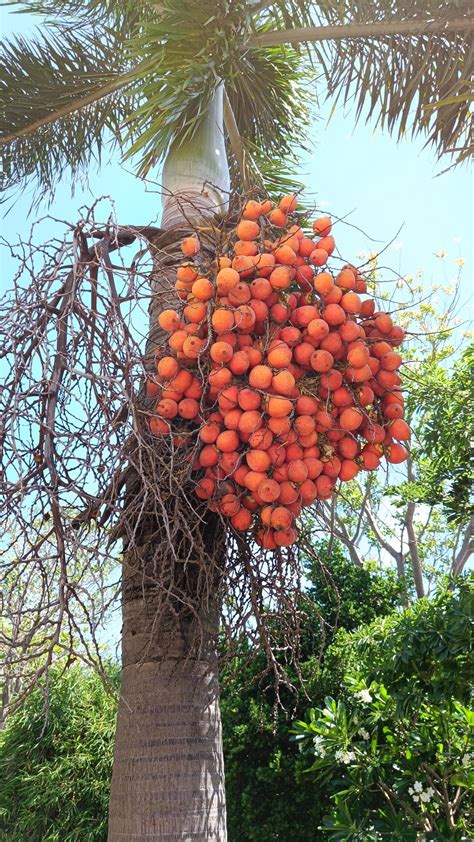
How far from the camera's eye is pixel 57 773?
6000 millimetres

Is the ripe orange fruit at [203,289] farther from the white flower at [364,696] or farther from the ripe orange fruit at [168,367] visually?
the white flower at [364,696]

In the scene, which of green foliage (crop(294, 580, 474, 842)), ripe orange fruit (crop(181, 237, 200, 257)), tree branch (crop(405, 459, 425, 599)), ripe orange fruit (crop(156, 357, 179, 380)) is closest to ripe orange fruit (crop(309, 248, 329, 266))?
ripe orange fruit (crop(181, 237, 200, 257))

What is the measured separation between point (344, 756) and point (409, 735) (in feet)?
1.50

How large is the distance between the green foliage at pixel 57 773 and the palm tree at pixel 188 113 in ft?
14.6

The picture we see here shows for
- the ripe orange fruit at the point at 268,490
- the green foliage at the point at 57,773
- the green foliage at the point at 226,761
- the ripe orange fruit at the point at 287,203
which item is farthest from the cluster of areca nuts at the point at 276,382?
the green foliage at the point at 57,773

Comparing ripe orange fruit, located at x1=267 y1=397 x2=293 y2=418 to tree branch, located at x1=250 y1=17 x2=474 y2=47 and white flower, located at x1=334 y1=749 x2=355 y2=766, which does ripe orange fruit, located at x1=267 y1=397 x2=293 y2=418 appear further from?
white flower, located at x1=334 y1=749 x2=355 y2=766

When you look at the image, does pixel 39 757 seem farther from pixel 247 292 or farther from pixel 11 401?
pixel 247 292

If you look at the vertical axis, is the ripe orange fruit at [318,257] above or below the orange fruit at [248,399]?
above

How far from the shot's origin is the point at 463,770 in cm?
381

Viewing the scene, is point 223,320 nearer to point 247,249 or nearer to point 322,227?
point 247,249

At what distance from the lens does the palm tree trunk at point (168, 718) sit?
5.45 ft

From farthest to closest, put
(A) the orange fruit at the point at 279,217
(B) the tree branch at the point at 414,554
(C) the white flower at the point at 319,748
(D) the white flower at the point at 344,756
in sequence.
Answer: (B) the tree branch at the point at 414,554 < (C) the white flower at the point at 319,748 < (D) the white flower at the point at 344,756 < (A) the orange fruit at the point at 279,217

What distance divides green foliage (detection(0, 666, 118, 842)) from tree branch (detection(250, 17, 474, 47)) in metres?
5.16

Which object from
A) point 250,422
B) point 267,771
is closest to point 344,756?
point 267,771
